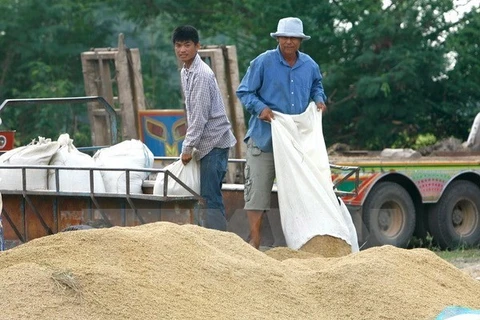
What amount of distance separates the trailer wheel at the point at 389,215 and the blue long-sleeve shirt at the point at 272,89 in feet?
13.5

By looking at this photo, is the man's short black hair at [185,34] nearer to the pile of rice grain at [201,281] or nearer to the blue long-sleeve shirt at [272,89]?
A: the blue long-sleeve shirt at [272,89]

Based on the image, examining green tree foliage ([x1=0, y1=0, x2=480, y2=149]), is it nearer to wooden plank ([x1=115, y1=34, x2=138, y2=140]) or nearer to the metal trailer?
wooden plank ([x1=115, y1=34, x2=138, y2=140])

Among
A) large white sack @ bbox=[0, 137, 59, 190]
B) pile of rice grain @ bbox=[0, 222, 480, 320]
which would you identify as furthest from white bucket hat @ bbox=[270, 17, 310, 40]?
pile of rice grain @ bbox=[0, 222, 480, 320]

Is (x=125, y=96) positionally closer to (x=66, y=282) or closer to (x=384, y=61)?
(x=384, y=61)

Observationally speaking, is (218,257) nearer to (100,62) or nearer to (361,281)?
(361,281)

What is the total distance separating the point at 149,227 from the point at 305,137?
2.41 metres

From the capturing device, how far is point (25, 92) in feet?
92.9

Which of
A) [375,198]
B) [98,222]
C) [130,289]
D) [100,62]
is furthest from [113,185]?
[100,62]

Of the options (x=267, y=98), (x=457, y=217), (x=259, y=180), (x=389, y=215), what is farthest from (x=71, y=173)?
(x=457, y=217)

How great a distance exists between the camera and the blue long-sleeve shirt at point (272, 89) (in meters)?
10.2

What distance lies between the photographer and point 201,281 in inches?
280

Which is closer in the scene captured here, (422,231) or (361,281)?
(361,281)

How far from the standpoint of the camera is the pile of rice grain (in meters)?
6.57

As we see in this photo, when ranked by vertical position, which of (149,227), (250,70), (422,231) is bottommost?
(422,231)
